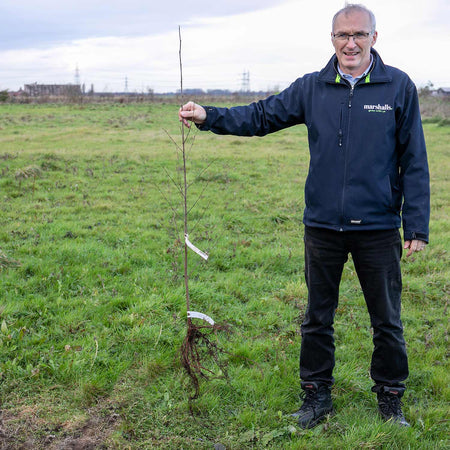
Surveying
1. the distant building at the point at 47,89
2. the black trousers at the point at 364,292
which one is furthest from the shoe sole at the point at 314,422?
the distant building at the point at 47,89

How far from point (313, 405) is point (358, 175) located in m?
1.64

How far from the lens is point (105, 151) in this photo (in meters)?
14.5

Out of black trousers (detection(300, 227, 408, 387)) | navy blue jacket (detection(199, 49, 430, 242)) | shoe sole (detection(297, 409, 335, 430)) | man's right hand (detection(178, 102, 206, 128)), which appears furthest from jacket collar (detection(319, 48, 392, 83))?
shoe sole (detection(297, 409, 335, 430))

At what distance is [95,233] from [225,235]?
6.49ft

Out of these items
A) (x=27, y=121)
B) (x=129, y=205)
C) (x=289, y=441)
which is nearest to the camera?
(x=289, y=441)

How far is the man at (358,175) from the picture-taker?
2.84 metres

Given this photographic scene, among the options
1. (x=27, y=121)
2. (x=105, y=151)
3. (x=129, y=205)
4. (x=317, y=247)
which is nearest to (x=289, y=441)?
(x=317, y=247)

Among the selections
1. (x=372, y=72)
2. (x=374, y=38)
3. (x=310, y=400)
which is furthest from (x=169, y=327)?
(x=374, y=38)

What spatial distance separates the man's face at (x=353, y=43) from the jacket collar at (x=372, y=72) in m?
0.07

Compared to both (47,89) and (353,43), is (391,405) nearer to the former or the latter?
(353,43)

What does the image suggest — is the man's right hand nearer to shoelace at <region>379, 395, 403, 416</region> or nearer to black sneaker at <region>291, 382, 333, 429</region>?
black sneaker at <region>291, 382, 333, 429</region>

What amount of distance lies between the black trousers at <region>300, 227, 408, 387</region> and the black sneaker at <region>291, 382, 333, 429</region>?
68 millimetres

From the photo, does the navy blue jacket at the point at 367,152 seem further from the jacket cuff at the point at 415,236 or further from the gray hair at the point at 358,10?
the gray hair at the point at 358,10

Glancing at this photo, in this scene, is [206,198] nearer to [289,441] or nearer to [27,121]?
[289,441]
